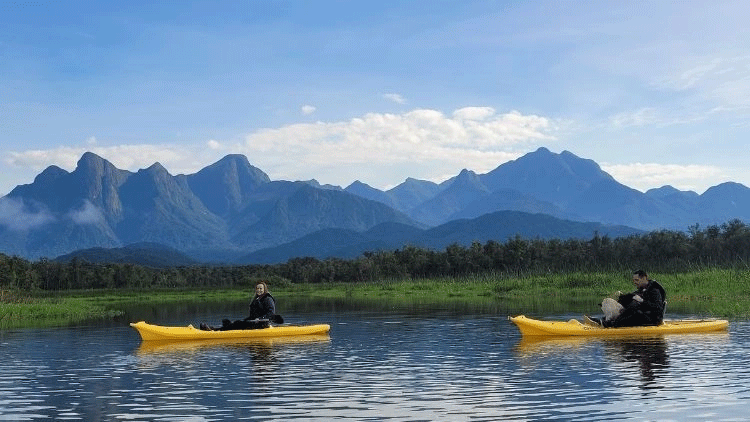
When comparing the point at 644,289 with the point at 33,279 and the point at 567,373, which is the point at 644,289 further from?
the point at 33,279

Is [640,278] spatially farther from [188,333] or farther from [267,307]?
[188,333]

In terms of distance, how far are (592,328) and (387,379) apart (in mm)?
10342

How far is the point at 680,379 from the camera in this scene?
55.1 feet

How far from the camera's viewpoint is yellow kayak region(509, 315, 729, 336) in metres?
25.7

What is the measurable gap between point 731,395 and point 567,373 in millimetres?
3959

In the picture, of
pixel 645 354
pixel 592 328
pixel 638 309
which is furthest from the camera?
pixel 638 309

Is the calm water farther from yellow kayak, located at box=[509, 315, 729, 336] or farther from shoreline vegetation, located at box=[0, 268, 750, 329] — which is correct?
shoreline vegetation, located at box=[0, 268, 750, 329]

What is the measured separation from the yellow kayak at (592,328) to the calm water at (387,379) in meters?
0.74

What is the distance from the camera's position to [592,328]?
84.9 ft

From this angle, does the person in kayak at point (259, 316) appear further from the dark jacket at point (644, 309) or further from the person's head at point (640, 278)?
the person's head at point (640, 278)

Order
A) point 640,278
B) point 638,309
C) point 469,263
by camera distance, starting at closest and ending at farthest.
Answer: point 640,278
point 638,309
point 469,263

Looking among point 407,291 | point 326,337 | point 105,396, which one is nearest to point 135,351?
point 326,337

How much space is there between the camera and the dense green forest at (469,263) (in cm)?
8319

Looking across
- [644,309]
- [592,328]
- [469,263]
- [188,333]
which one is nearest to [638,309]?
[644,309]
